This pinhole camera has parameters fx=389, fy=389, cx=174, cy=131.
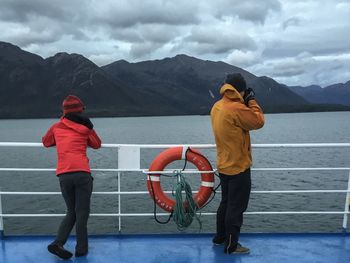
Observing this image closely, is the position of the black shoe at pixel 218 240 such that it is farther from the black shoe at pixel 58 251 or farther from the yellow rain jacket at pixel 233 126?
the black shoe at pixel 58 251

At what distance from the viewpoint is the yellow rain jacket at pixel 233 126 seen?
3.22 metres

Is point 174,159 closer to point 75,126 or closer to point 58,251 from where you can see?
point 75,126

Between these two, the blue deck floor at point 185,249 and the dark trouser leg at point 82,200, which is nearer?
the dark trouser leg at point 82,200

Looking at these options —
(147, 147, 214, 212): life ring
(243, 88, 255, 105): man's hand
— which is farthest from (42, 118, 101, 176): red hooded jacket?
(243, 88, 255, 105): man's hand

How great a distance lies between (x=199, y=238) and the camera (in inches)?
159

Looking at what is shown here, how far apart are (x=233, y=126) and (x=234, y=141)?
0.13 m

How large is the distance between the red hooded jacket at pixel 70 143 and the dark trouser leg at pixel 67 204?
8 centimetres

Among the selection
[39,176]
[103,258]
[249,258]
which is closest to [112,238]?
[103,258]

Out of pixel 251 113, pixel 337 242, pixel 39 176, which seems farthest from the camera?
pixel 39 176

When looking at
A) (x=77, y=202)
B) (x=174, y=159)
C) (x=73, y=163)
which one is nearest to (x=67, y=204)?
(x=77, y=202)

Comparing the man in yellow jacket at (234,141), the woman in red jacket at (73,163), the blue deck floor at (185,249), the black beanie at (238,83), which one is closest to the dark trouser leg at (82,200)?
the woman in red jacket at (73,163)

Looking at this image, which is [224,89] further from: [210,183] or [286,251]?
[286,251]

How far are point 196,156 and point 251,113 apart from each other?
97 centimetres

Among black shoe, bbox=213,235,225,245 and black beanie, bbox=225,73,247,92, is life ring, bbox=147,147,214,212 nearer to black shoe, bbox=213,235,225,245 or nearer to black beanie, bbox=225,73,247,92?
black shoe, bbox=213,235,225,245
